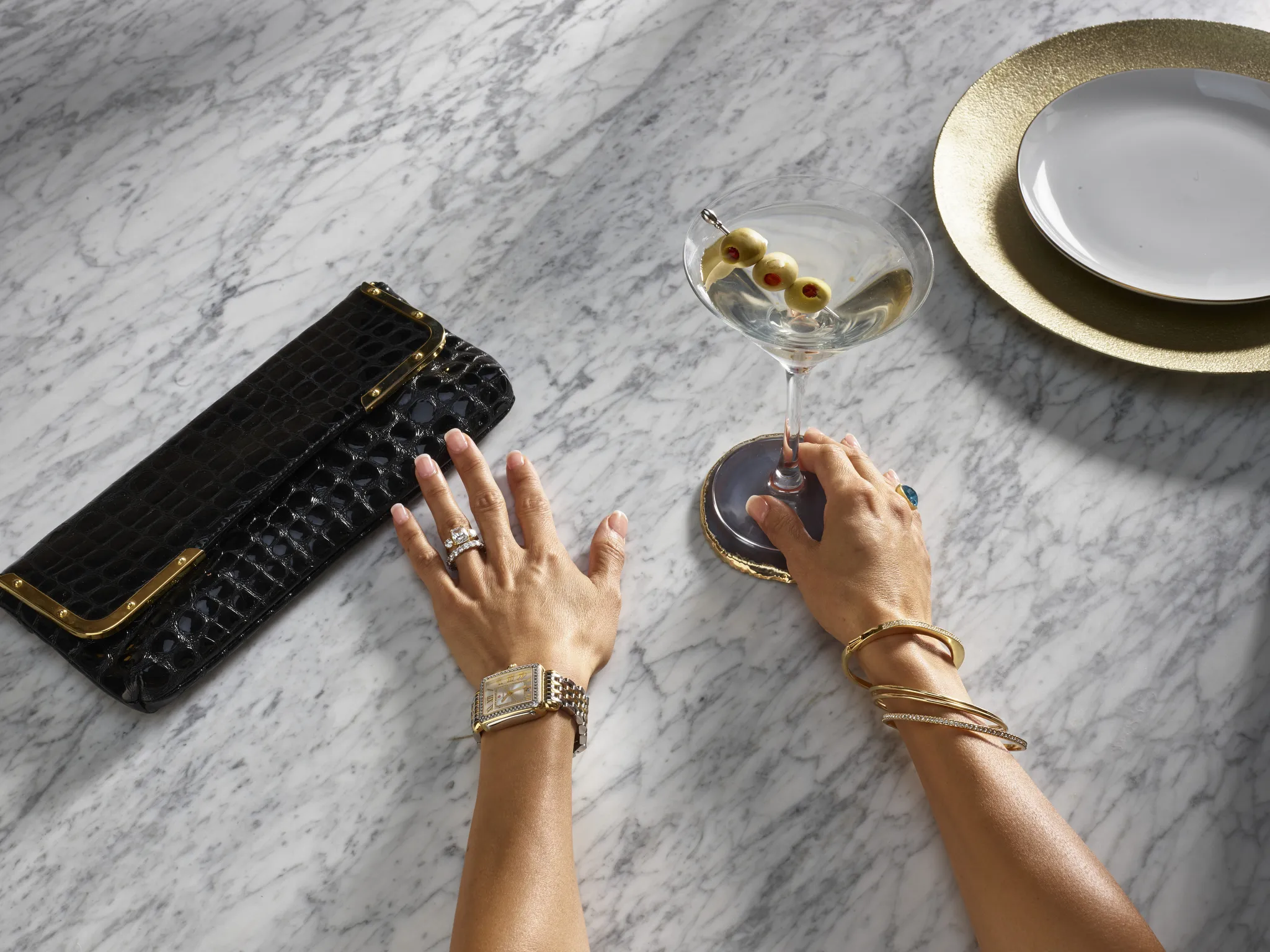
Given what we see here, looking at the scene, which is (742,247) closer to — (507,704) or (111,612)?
(507,704)

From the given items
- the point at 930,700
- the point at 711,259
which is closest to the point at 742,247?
the point at 711,259

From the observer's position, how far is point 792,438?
945 mm

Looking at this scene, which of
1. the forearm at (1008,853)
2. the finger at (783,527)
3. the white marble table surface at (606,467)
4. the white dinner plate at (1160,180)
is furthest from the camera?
the white dinner plate at (1160,180)

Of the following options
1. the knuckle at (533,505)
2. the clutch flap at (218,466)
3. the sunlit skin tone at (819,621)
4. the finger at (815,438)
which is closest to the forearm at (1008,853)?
the sunlit skin tone at (819,621)

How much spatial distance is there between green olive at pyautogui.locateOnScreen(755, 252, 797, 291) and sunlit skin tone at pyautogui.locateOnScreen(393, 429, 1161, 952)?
21cm

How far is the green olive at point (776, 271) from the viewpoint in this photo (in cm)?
83

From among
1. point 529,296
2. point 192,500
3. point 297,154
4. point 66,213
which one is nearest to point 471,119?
point 297,154

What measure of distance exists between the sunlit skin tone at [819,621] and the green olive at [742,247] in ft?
0.76

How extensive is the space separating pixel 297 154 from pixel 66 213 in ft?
1.03

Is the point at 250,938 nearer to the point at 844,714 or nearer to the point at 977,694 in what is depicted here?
the point at 844,714

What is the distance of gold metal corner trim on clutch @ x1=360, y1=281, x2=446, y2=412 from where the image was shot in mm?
1014

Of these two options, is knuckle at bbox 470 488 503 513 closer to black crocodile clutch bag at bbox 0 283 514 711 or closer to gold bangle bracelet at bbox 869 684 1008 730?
black crocodile clutch bag at bbox 0 283 514 711

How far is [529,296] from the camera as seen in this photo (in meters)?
1.17

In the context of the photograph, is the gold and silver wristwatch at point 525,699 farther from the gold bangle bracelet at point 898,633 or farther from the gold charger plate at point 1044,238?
the gold charger plate at point 1044,238
